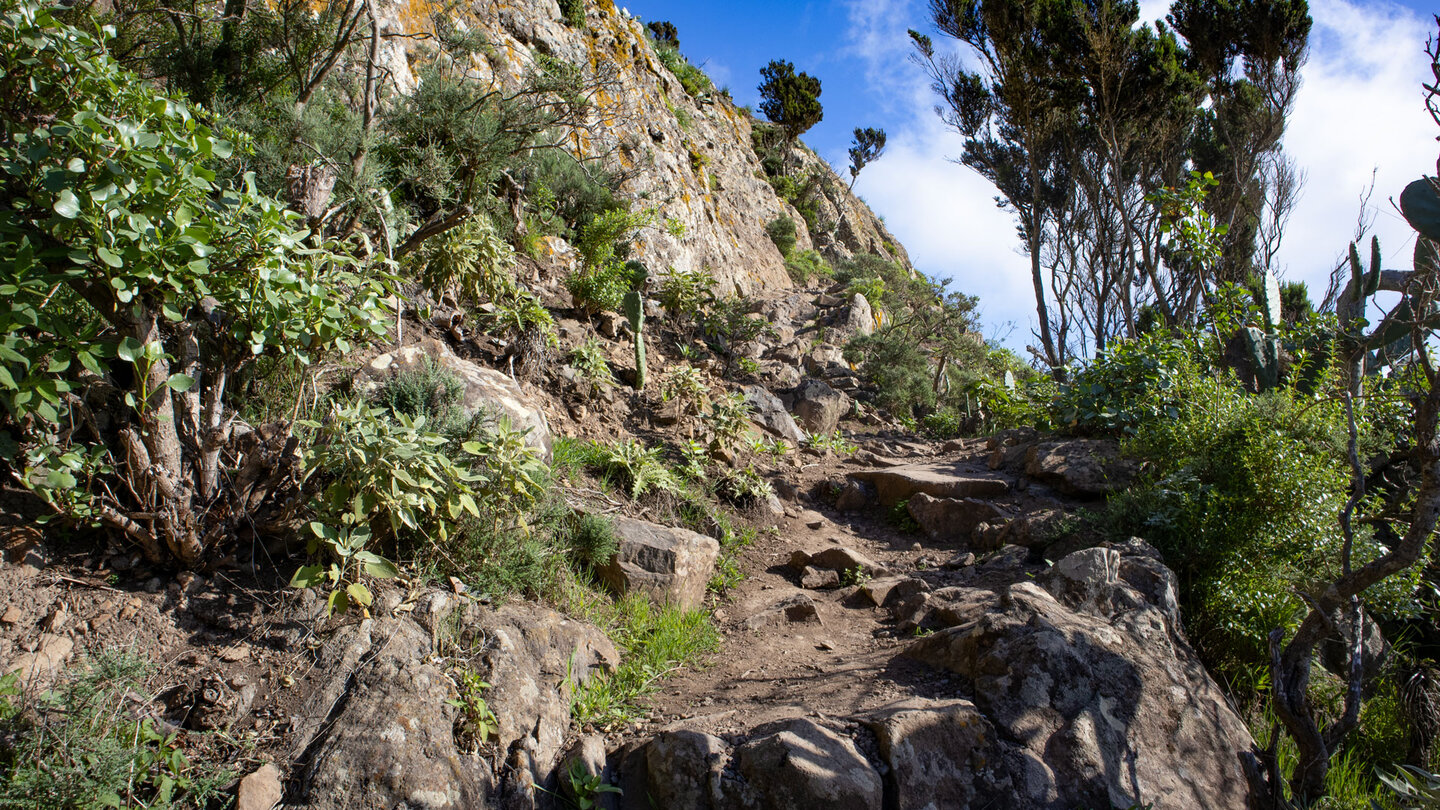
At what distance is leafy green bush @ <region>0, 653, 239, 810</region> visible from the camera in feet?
6.64

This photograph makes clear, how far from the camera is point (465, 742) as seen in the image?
2.69 meters

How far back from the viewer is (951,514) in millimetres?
6273

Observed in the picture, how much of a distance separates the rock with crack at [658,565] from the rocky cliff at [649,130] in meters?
5.35

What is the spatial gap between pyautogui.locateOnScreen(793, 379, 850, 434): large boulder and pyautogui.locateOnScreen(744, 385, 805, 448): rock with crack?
0.40m

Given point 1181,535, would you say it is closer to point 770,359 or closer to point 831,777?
point 831,777

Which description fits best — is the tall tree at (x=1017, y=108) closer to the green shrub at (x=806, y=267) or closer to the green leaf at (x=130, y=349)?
the green shrub at (x=806, y=267)

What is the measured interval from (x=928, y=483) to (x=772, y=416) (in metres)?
2.05

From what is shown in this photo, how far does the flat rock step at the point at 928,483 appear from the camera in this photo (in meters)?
6.62

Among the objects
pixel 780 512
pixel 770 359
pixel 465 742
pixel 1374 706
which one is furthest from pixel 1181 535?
pixel 770 359

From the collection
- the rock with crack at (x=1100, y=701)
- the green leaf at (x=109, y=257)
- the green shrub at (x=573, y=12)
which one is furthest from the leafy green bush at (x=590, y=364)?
the green shrub at (x=573, y=12)

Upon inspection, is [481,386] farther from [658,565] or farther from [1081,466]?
[1081,466]

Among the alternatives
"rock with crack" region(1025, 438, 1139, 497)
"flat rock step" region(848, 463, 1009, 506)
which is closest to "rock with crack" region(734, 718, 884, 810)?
"rock with crack" region(1025, 438, 1139, 497)

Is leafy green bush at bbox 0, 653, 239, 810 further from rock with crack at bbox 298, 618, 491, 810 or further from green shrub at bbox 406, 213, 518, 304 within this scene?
green shrub at bbox 406, 213, 518, 304

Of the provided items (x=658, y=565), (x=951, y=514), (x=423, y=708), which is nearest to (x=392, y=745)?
(x=423, y=708)
